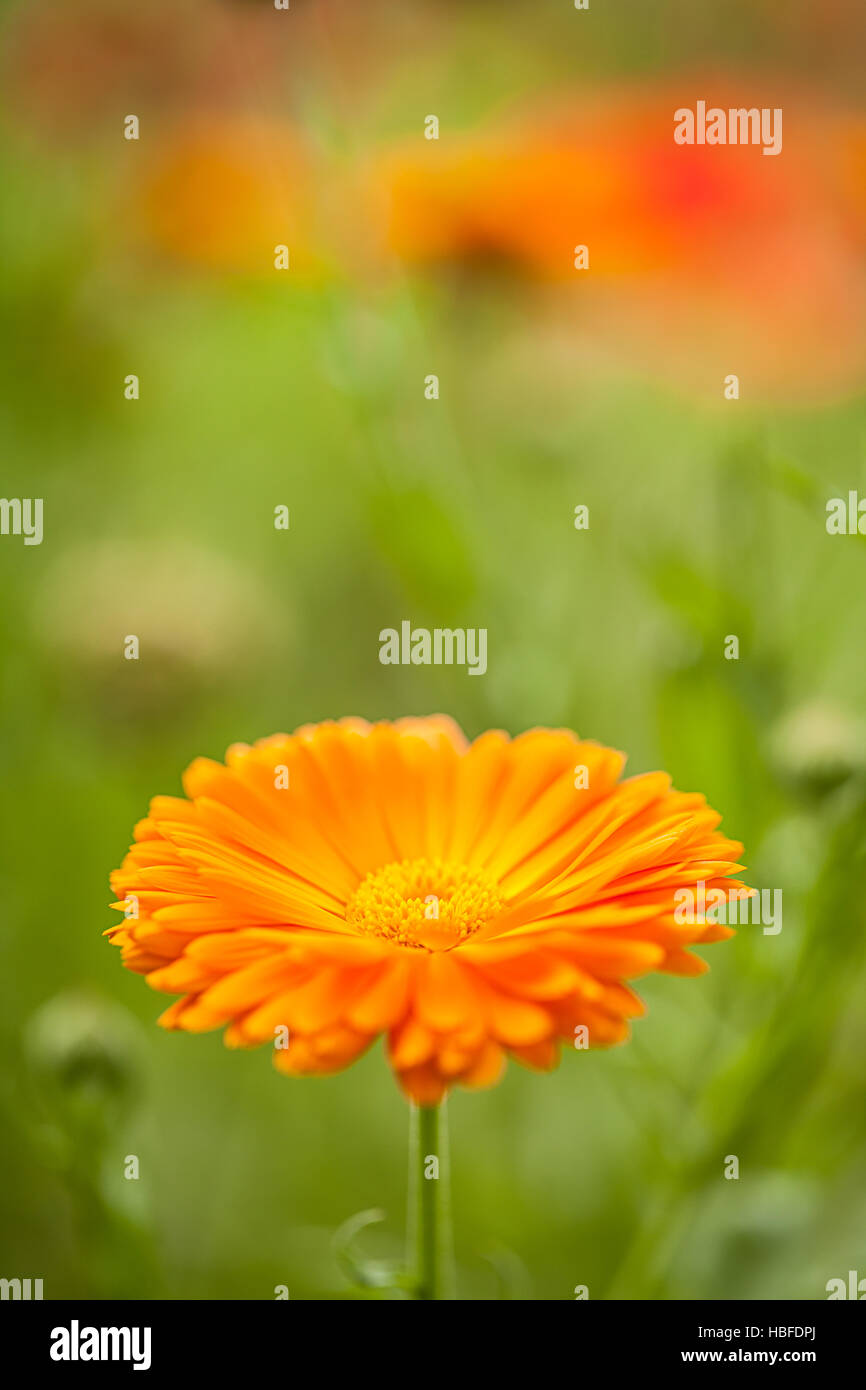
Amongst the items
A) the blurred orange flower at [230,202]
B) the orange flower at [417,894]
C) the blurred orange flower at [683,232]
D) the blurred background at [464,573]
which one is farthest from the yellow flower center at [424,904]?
the blurred orange flower at [230,202]

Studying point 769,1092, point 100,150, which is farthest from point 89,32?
point 769,1092

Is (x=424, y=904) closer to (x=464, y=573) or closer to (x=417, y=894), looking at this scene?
(x=417, y=894)

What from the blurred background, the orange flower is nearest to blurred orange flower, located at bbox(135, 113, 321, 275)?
the blurred background
